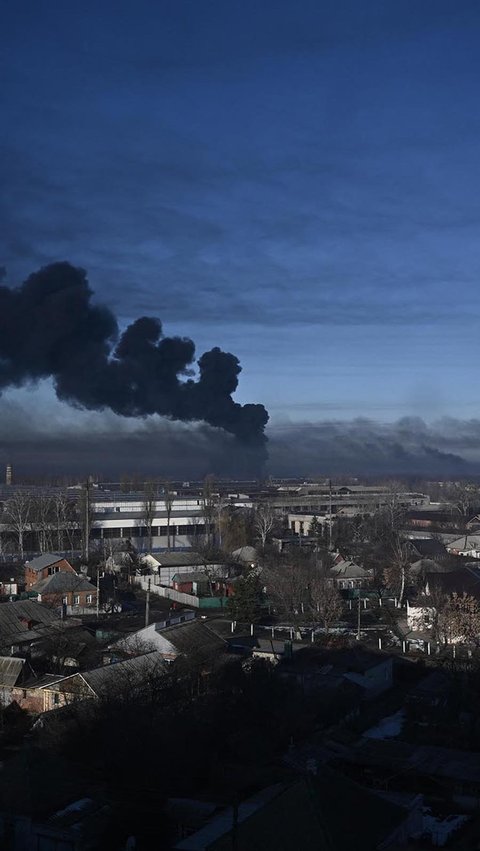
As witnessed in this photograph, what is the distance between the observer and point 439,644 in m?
14.3

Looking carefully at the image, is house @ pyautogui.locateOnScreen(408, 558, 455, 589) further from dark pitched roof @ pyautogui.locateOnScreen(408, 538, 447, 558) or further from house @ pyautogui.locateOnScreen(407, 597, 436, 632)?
house @ pyautogui.locateOnScreen(407, 597, 436, 632)

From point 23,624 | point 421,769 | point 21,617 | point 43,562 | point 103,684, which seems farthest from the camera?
point 43,562

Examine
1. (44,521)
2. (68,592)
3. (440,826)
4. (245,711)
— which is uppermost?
(44,521)

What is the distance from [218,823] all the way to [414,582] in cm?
1444

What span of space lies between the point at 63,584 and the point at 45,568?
2.16m

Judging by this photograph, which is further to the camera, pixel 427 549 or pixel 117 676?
pixel 427 549

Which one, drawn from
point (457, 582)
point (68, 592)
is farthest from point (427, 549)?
point (68, 592)

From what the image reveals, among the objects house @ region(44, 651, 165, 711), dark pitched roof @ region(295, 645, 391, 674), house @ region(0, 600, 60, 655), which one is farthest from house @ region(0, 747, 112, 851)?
dark pitched roof @ region(295, 645, 391, 674)

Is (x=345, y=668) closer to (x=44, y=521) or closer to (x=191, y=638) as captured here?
(x=191, y=638)

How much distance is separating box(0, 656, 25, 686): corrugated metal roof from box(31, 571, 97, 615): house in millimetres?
6323

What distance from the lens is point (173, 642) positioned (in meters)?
12.5

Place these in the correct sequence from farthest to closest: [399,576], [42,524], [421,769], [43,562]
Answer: [42,524], [43,562], [399,576], [421,769]

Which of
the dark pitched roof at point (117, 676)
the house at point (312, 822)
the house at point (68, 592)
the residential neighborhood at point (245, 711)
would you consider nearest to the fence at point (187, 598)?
the residential neighborhood at point (245, 711)

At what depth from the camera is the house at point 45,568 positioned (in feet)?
66.9
